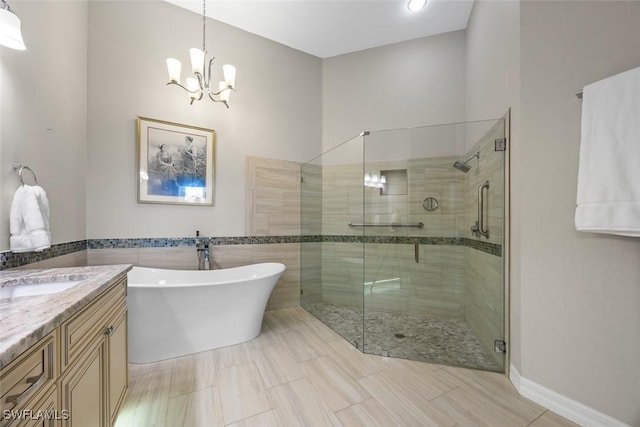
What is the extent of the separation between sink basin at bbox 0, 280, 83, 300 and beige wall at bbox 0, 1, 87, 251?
390 millimetres

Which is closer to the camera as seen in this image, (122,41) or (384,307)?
(122,41)

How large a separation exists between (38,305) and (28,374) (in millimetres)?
277

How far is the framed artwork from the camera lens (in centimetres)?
241

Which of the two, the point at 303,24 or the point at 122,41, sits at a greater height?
the point at 303,24

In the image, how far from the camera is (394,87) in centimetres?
313

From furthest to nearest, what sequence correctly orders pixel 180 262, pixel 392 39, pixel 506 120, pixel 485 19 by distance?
1. pixel 392 39
2. pixel 180 262
3. pixel 485 19
4. pixel 506 120

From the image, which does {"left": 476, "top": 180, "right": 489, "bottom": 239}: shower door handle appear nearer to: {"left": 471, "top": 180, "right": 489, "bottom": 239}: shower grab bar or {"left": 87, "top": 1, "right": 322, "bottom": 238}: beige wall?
{"left": 471, "top": 180, "right": 489, "bottom": 239}: shower grab bar

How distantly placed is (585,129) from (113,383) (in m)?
2.69

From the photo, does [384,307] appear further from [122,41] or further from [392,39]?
[122,41]

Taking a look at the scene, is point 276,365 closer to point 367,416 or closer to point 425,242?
point 367,416

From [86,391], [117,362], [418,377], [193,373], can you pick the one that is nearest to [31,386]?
[86,391]

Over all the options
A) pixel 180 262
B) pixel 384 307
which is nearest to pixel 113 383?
pixel 180 262

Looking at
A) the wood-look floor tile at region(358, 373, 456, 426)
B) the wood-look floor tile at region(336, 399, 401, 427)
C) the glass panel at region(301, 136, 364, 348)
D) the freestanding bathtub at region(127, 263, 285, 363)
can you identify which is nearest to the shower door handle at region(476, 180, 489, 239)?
the glass panel at region(301, 136, 364, 348)

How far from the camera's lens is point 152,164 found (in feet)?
8.01
